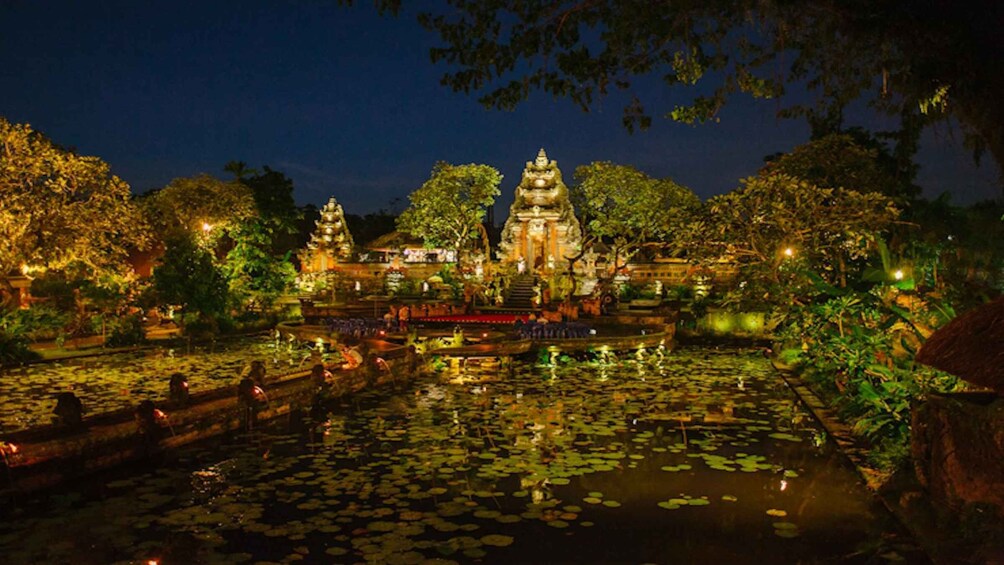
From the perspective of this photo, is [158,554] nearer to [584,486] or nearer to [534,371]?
[584,486]

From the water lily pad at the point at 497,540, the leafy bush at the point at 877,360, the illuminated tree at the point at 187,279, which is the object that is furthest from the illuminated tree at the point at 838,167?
the water lily pad at the point at 497,540

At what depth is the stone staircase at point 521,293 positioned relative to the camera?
3048 centimetres

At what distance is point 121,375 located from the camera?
1426 centimetres

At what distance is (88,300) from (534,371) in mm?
11941

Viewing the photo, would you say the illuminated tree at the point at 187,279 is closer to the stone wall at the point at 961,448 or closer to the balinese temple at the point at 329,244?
the stone wall at the point at 961,448

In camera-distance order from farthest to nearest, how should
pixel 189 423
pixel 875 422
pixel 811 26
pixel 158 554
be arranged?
1. pixel 189 423
2. pixel 875 422
3. pixel 811 26
4. pixel 158 554

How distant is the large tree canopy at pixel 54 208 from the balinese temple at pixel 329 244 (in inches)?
1064

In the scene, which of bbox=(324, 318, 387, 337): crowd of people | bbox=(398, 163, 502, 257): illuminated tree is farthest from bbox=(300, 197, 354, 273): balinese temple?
bbox=(324, 318, 387, 337): crowd of people

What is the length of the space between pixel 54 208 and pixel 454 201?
23187 mm

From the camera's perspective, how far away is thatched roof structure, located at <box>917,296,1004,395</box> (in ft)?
17.4

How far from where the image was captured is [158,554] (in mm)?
5219

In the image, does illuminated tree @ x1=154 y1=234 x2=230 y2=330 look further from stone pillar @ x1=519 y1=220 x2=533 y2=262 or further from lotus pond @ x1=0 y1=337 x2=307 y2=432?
stone pillar @ x1=519 y1=220 x2=533 y2=262

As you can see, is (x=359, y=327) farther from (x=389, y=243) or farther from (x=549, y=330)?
(x=389, y=243)

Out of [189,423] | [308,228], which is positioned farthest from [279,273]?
[308,228]
